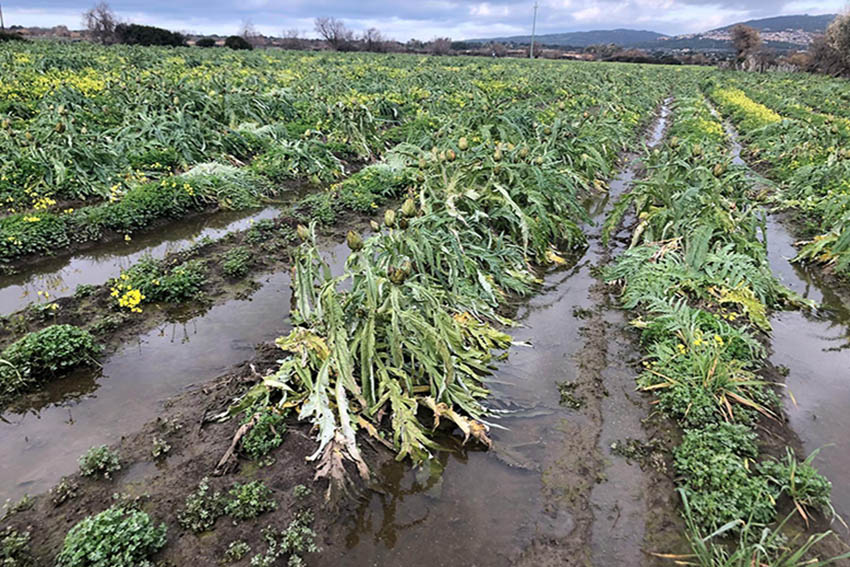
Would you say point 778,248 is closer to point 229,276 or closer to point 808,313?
point 808,313

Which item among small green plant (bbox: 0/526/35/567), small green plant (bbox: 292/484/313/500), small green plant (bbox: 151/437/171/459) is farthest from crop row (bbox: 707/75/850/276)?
small green plant (bbox: 0/526/35/567)

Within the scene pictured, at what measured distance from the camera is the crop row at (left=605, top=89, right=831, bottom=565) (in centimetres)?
263

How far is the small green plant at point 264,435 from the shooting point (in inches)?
117

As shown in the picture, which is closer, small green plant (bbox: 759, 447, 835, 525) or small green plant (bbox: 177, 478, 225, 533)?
small green plant (bbox: 177, 478, 225, 533)

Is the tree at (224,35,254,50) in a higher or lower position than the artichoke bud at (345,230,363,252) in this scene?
higher

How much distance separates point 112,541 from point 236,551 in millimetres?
536

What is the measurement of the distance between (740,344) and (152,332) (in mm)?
4677

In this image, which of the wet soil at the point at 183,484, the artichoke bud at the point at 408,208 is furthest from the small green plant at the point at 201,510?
the artichoke bud at the point at 408,208

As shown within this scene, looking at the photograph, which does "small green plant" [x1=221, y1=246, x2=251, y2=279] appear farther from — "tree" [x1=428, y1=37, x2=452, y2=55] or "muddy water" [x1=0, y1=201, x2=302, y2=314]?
"tree" [x1=428, y1=37, x2=452, y2=55]

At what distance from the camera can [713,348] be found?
147 inches

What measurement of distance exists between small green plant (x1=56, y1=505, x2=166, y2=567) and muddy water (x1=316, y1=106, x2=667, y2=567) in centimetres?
78

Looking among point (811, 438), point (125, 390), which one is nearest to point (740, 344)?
point (811, 438)

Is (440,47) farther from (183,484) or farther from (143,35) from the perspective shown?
(183,484)

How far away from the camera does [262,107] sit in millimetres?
11445
